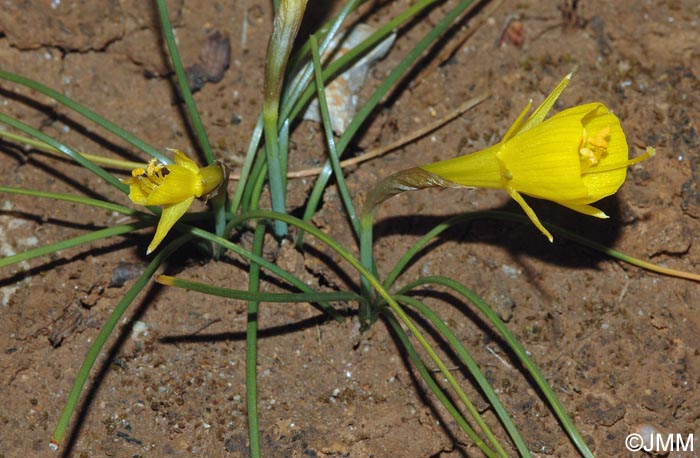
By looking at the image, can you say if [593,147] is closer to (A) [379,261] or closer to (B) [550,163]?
(B) [550,163]

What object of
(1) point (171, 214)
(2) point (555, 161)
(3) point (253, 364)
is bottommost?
(2) point (555, 161)

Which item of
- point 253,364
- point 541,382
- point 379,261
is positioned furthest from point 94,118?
point 541,382

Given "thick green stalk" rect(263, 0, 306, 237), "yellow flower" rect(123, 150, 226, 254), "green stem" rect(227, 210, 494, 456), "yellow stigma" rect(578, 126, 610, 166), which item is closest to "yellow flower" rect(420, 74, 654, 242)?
"yellow stigma" rect(578, 126, 610, 166)

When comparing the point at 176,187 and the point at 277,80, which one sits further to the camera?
the point at 277,80

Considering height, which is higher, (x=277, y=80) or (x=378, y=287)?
(x=277, y=80)

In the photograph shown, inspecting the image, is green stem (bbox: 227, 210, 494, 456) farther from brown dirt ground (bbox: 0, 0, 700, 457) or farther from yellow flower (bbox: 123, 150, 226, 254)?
brown dirt ground (bbox: 0, 0, 700, 457)

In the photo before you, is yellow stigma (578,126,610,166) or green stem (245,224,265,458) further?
green stem (245,224,265,458)

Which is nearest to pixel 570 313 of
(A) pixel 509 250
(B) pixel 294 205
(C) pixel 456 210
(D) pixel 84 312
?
(A) pixel 509 250
